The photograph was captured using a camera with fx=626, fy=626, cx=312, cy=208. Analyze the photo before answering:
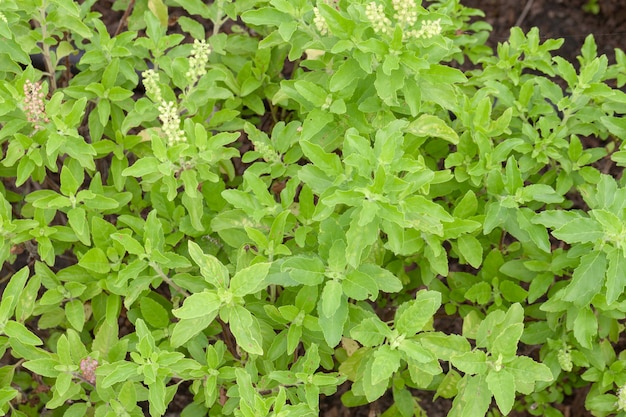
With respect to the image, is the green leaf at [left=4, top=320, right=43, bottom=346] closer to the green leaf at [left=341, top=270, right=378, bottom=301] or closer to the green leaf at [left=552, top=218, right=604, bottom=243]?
the green leaf at [left=341, top=270, right=378, bottom=301]

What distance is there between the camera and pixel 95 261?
6.85 ft

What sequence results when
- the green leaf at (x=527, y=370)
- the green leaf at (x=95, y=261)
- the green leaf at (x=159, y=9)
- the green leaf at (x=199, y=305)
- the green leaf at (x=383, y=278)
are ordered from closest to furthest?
the green leaf at (x=199, y=305) → the green leaf at (x=527, y=370) → the green leaf at (x=383, y=278) → the green leaf at (x=95, y=261) → the green leaf at (x=159, y=9)

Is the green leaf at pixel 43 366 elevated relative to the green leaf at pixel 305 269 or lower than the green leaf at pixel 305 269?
lower

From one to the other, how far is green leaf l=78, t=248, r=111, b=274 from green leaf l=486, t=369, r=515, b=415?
1.28m

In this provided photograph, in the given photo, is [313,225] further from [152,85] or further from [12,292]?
[12,292]

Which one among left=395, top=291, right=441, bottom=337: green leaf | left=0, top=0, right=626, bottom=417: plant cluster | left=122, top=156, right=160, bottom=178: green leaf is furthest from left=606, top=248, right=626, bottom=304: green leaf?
left=122, top=156, right=160, bottom=178: green leaf

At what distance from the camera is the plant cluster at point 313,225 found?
1857 millimetres

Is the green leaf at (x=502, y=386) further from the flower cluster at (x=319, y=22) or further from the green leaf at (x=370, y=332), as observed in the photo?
the flower cluster at (x=319, y=22)

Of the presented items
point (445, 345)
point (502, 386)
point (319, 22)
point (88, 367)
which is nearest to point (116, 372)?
point (88, 367)

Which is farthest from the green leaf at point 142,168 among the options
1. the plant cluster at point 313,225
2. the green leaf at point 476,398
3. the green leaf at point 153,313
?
the green leaf at point 476,398

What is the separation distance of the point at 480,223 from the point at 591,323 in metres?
0.51

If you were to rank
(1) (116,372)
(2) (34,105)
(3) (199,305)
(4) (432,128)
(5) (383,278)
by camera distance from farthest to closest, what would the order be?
(4) (432,128) < (2) (34,105) < (5) (383,278) < (1) (116,372) < (3) (199,305)

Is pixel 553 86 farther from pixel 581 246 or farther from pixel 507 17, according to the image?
pixel 507 17

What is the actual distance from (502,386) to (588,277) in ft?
1.55
